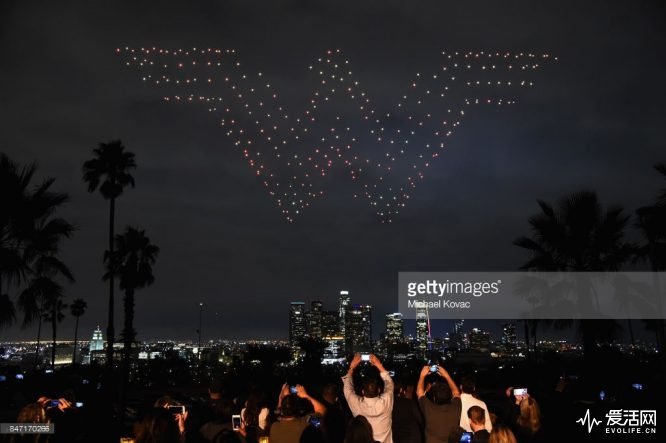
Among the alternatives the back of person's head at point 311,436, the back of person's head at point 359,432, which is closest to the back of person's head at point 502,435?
the back of person's head at point 359,432

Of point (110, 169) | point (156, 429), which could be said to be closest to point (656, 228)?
point (156, 429)

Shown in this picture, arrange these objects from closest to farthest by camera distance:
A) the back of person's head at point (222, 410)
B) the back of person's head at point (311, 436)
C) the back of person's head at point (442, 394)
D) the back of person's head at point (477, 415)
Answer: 1. the back of person's head at point (311, 436)
2. the back of person's head at point (477, 415)
3. the back of person's head at point (222, 410)
4. the back of person's head at point (442, 394)

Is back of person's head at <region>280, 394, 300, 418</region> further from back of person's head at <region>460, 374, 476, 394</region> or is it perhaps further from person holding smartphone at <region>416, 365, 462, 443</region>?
back of person's head at <region>460, 374, 476, 394</region>

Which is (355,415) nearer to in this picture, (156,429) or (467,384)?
(467,384)

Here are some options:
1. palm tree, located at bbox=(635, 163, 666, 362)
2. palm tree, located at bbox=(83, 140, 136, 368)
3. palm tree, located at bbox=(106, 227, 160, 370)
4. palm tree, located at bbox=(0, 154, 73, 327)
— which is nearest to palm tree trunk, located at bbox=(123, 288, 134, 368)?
palm tree, located at bbox=(106, 227, 160, 370)

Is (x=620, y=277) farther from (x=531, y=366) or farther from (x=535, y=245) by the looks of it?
(x=531, y=366)

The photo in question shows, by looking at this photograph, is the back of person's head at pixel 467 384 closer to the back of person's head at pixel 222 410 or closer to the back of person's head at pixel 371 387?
the back of person's head at pixel 371 387
